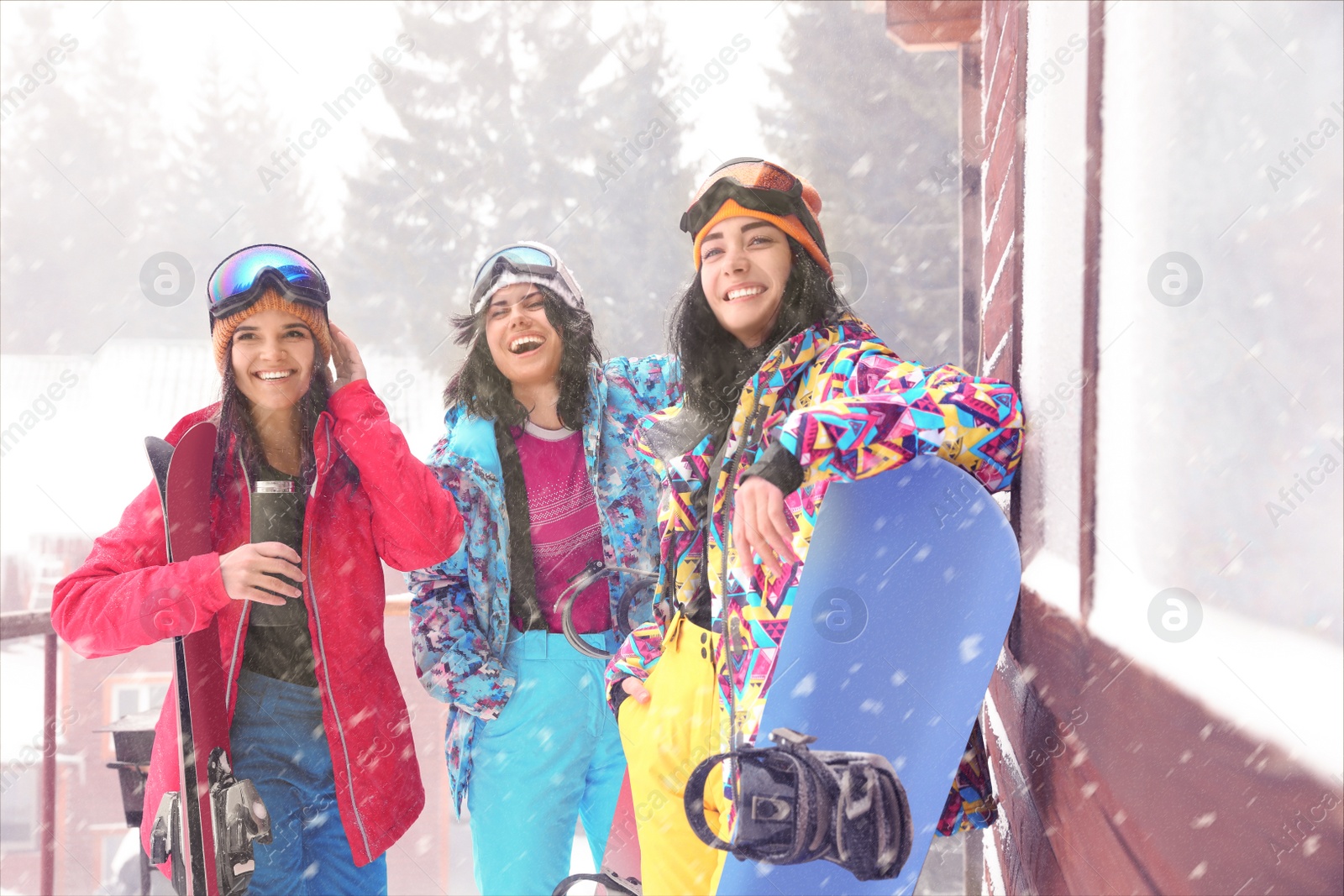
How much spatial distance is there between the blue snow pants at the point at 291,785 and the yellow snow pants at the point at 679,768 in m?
0.73

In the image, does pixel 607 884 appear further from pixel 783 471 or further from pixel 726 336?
pixel 726 336

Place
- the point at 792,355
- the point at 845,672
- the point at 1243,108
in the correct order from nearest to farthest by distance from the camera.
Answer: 1. the point at 1243,108
2. the point at 845,672
3. the point at 792,355

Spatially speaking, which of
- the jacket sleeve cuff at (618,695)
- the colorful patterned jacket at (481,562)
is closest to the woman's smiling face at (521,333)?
the colorful patterned jacket at (481,562)

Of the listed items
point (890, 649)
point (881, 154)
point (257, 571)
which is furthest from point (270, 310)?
point (881, 154)

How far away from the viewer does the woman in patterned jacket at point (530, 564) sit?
2.15 metres

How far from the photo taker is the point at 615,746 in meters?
2.18

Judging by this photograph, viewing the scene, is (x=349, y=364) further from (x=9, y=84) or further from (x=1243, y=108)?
(x=9, y=84)

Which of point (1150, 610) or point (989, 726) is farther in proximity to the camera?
point (989, 726)

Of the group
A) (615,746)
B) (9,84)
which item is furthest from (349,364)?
(9,84)

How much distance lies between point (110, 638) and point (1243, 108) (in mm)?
1988

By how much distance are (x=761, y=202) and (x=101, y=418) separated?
26617 millimetres

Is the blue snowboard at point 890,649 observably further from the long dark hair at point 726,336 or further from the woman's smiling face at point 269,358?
the woman's smiling face at point 269,358

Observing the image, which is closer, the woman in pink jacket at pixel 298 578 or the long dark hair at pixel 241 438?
the woman in pink jacket at pixel 298 578

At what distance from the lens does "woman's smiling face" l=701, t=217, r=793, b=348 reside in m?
1.65
